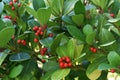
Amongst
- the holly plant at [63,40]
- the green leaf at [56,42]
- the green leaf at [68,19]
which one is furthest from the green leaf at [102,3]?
the green leaf at [56,42]

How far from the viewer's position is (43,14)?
1.09 metres

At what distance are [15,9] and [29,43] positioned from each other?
0.19 metres

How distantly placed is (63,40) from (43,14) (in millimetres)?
133

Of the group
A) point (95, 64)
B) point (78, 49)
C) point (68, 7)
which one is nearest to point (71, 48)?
point (78, 49)

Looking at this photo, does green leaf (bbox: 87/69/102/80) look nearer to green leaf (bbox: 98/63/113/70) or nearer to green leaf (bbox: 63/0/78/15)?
green leaf (bbox: 98/63/113/70)

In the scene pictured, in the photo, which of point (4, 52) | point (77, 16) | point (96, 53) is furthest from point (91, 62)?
point (4, 52)

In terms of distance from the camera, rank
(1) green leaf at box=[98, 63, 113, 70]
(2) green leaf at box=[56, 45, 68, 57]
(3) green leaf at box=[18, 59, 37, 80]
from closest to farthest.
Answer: (1) green leaf at box=[98, 63, 113, 70], (2) green leaf at box=[56, 45, 68, 57], (3) green leaf at box=[18, 59, 37, 80]

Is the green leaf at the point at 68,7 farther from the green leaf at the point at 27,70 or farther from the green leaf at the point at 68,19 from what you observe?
the green leaf at the point at 27,70

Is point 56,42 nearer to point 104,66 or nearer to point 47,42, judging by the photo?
point 47,42

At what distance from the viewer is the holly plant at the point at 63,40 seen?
1066 mm

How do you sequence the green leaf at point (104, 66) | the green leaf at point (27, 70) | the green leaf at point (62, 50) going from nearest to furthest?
1. the green leaf at point (104, 66)
2. the green leaf at point (62, 50)
3. the green leaf at point (27, 70)

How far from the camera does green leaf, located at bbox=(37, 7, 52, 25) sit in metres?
1.08

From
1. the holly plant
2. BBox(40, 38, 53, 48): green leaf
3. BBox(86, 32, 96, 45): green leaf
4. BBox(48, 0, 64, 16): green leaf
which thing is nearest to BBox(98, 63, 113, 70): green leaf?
the holly plant

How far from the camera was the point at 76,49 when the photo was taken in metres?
1.08
